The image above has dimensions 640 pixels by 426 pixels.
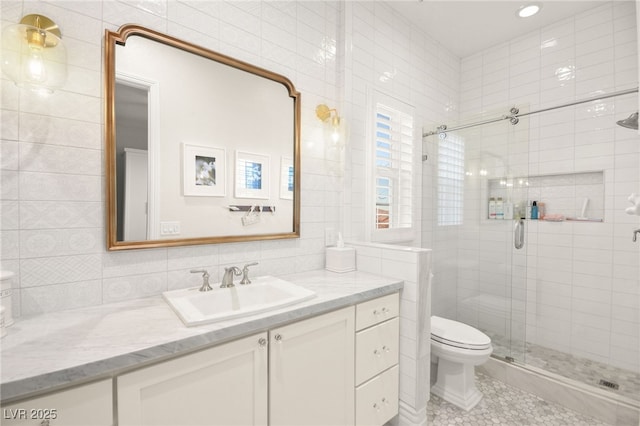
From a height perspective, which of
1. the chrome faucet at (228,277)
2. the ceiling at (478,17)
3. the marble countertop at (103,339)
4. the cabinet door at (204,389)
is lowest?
the cabinet door at (204,389)

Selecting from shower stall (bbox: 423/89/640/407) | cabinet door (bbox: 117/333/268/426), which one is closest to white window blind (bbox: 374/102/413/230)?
shower stall (bbox: 423/89/640/407)

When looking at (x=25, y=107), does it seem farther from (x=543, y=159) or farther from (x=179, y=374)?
(x=543, y=159)

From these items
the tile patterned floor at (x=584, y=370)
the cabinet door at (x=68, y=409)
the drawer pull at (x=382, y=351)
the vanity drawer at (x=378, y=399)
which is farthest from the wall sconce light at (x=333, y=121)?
the tile patterned floor at (x=584, y=370)

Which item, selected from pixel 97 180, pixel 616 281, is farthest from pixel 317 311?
pixel 616 281

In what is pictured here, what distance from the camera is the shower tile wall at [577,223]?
223 centimetres

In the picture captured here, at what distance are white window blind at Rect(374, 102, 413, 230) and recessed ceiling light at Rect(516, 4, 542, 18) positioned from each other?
1.19 m

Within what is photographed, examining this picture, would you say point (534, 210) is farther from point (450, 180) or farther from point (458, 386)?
point (458, 386)

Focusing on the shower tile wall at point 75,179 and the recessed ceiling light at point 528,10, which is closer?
the shower tile wall at point 75,179

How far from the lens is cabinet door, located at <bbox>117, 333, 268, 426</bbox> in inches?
34.9

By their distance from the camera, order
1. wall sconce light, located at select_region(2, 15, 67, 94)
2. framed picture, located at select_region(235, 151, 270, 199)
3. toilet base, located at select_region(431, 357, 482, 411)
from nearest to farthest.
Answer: wall sconce light, located at select_region(2, 15, 67, 94)
framed picture, located at select_region(235, 151, 270, 199)
toilet base, located at select_region(431, 357, 482, 411)

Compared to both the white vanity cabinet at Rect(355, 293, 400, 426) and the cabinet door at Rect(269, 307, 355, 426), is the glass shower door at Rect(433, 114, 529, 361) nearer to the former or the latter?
the white vanity cabinet at Rect(355, 293, 400, 426)

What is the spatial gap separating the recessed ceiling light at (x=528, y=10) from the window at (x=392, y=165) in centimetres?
114

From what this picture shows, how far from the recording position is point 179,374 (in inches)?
37.6

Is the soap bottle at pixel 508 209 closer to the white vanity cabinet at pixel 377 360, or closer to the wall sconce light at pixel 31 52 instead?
the white vanity cabinet at pixel 377 360
